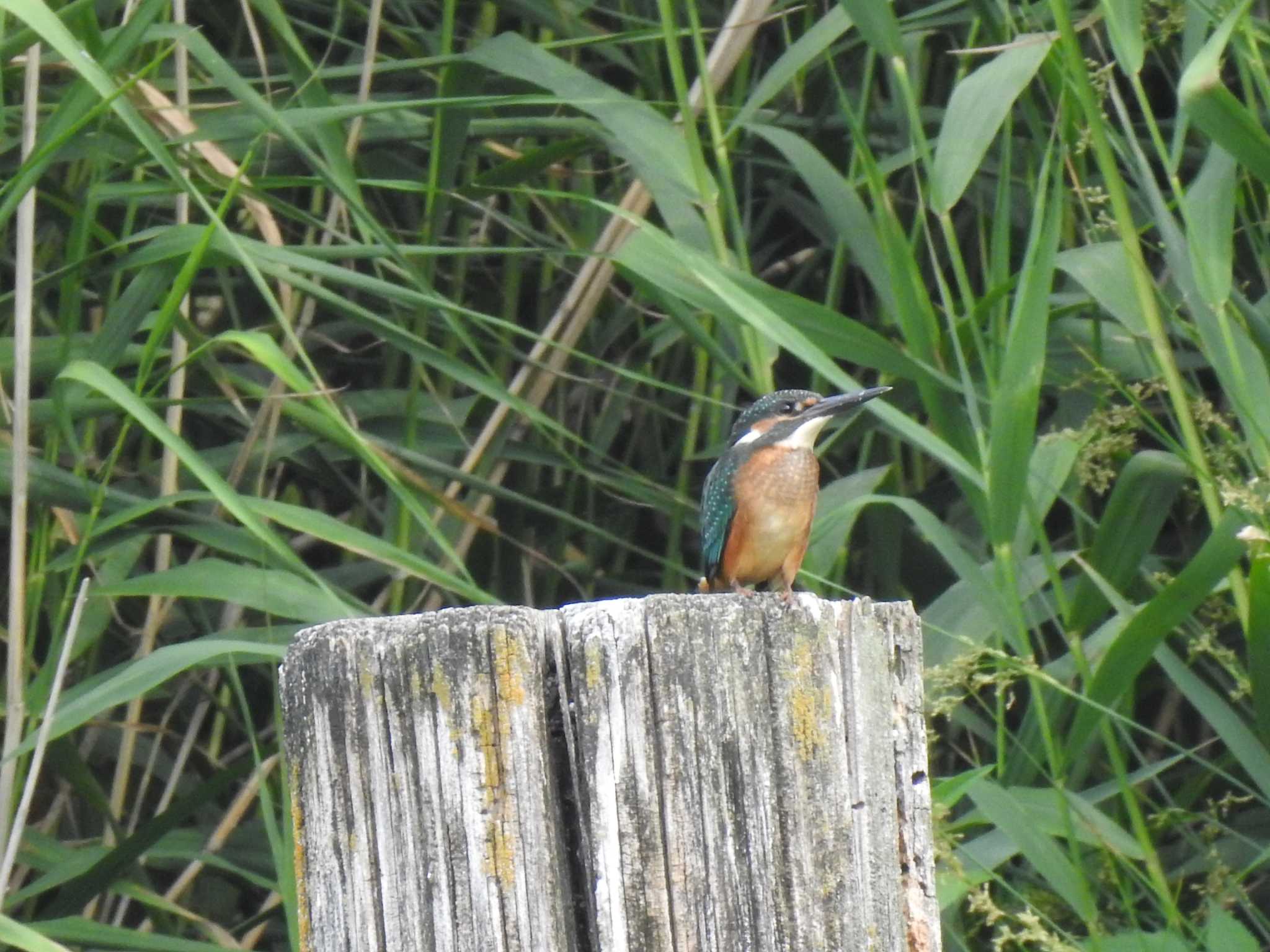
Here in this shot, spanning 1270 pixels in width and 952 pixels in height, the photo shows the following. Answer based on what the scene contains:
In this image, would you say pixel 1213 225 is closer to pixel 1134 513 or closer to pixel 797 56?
pixel 1134 513

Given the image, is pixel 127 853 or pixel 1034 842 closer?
pixel 1034 842

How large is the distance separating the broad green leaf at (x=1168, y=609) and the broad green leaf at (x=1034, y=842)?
150 mm

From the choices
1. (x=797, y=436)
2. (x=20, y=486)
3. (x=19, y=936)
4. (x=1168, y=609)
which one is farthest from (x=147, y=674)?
(x=1168, y=609)

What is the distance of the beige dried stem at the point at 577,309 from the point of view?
9.75 feet

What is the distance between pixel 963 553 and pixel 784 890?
3.72 ft

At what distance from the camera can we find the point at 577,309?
3123mm

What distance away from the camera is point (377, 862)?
118 centimetres

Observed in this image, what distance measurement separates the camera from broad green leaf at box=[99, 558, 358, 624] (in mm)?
2227

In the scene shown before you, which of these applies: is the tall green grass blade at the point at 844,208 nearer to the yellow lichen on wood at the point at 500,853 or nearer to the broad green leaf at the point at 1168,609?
the broad green leaf at the point at 1168,609

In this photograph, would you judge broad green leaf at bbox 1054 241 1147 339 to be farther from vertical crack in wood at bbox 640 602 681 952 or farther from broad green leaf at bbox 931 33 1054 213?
vertical crack in wood at bbox 640 602 681 952

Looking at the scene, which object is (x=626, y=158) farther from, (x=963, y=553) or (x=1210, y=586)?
(x=1210, y=586)

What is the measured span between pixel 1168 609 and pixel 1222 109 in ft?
2.19

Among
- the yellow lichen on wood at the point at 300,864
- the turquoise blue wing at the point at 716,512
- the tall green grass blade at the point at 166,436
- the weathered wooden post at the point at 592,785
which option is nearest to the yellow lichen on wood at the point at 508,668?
the weathered wooden post at the point at 592,785

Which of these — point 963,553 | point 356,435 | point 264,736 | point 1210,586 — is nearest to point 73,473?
point 356,435
